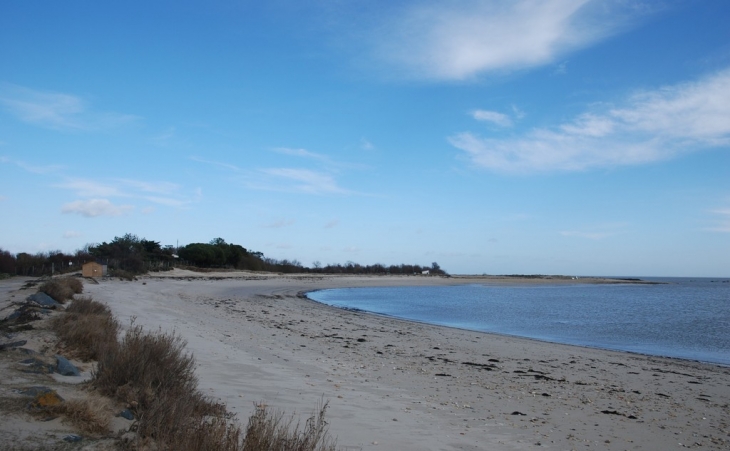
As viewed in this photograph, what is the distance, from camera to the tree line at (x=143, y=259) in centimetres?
4984

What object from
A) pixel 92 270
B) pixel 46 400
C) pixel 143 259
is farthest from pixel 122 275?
pixel 46 400

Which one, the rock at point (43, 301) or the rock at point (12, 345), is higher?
the rock at point (43, 301)

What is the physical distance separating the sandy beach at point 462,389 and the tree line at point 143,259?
1569 inches

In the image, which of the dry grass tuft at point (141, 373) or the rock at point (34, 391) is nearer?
the rock at point (34, 391)

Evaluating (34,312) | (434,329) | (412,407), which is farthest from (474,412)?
(434,329)

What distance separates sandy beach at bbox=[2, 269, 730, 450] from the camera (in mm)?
7113

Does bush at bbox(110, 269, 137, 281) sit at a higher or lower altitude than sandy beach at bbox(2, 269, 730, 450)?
higher

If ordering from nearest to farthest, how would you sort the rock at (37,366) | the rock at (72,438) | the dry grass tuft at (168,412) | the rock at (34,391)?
the dry grass tuft at (168,412) < the rock at (72,438) < the rock at (34,391) < the rock at (37,366)

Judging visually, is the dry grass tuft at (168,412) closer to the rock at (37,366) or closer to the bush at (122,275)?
the rock at (37,366)

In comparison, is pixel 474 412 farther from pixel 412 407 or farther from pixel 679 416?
pixel 679 416

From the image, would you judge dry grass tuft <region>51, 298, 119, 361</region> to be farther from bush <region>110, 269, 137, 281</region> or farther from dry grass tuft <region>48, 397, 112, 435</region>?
bush <region>110, 269, 137, 281</region>

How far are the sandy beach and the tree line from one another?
131 feet

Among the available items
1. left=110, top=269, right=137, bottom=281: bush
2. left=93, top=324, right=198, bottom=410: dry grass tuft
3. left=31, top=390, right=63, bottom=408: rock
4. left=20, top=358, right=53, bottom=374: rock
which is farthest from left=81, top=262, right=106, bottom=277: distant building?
left=31, top=390, right=63, bottom=408: rock

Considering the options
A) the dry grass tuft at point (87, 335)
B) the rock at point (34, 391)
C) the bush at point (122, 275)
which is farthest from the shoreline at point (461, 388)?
the bush at point (122, 275)
